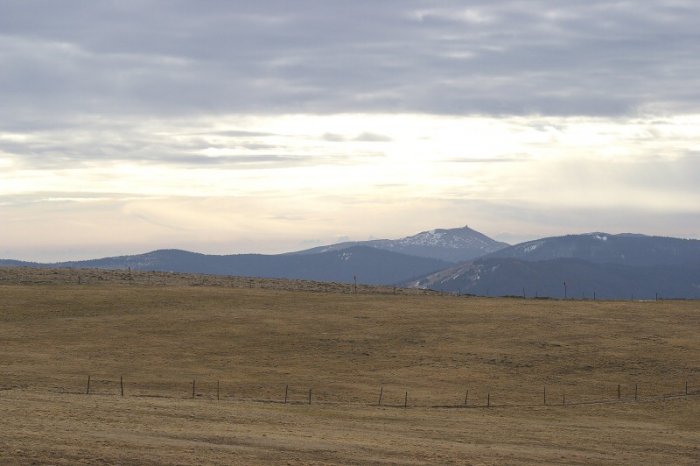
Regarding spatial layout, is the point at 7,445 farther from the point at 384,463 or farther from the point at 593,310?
the point at 593,310

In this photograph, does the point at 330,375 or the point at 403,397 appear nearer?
the point at 403,397

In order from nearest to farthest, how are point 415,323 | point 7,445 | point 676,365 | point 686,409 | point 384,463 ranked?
point 7,445, point 384,463, point 686,409, point 676,365, point 415,323

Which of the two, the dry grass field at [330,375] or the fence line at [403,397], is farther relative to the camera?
the fence line at [403,397]

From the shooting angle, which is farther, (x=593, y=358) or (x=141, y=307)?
(x=141, y=307)

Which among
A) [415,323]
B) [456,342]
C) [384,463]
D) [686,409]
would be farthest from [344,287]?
[384,463]

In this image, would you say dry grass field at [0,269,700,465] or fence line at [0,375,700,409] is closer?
dry grass field at [0,269,700,465]

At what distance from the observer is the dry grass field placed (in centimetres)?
4312

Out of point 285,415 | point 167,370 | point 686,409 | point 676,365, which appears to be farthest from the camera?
point 676,365

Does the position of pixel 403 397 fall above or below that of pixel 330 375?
below

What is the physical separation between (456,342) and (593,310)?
93.1ft

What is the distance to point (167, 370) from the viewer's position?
7281cm

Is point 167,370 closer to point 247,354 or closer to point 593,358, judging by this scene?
point 247,354

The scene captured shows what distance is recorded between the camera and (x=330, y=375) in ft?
243

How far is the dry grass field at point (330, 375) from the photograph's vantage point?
43.1 meters
